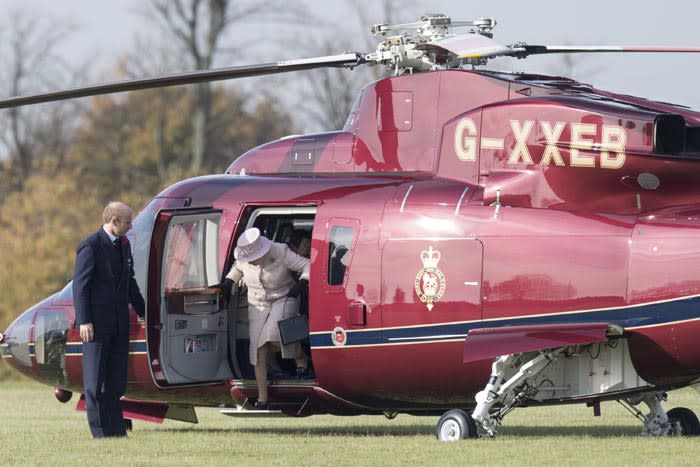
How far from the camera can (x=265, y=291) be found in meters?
15.0

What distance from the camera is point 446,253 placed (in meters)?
13.8

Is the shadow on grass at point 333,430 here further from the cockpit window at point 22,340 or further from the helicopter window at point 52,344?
the cockpit window at point 22,340

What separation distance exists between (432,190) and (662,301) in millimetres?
2593

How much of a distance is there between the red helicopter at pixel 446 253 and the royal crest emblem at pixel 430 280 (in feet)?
0.06

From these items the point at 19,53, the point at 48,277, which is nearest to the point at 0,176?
the point at 19,53

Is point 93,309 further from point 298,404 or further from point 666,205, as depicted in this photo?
point 666,205

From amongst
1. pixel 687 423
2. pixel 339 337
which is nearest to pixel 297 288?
pixel 339 337

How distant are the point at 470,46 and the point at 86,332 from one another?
15.5 ft

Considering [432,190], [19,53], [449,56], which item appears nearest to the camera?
[432,190]

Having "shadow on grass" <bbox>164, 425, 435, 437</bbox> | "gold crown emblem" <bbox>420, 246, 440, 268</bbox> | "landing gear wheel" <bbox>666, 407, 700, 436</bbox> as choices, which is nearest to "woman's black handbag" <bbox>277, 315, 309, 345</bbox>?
"shadow on grass" <bbox>164, 425, 435, 437</bbox>

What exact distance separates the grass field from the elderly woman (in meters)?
0.83

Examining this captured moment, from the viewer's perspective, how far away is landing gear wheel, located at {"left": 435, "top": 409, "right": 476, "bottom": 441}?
13234 mm

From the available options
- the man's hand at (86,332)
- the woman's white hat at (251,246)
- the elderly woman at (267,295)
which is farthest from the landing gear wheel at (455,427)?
the man's hand at (86,332)

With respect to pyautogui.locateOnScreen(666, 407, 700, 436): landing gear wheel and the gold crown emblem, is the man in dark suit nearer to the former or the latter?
the gold crown emblem
